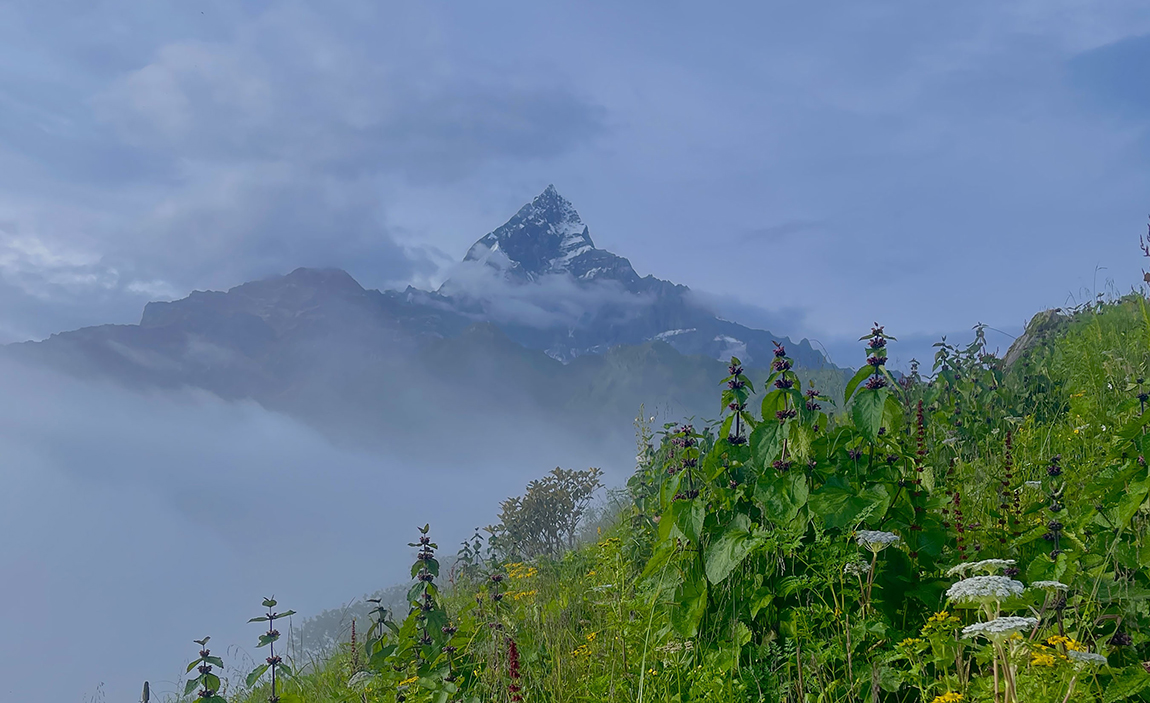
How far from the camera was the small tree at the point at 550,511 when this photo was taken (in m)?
11.1

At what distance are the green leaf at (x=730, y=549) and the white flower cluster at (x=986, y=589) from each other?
969 mm

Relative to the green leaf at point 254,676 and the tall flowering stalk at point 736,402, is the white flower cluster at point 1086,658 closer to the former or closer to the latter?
the tall flowering stalk at point 736,402

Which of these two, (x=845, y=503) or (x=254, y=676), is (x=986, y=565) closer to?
(x=845, y=503)

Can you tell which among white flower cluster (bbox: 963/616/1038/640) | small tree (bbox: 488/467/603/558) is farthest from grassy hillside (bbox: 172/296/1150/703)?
small tree (bbox: 488/467/603/558)

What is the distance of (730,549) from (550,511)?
817 cm

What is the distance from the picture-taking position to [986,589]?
225cm

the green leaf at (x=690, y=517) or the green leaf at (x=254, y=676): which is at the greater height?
the green leaf at (x=690, y=517)

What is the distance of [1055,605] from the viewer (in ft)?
8.82

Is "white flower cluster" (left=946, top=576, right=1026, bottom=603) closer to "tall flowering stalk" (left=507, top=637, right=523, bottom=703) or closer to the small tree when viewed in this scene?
"tall flowering stalk" (left=507, top=637, right=523, bottom=703)

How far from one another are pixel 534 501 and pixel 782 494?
824 cm

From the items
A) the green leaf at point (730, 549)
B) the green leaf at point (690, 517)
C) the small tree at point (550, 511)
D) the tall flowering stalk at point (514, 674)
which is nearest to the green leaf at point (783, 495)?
the green leaf at point (730, 549)

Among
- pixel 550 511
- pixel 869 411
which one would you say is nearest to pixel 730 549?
pixel 869 411

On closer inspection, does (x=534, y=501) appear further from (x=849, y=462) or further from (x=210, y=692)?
(x=849, y=462)

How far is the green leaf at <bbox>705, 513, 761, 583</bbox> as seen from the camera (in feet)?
10.5
